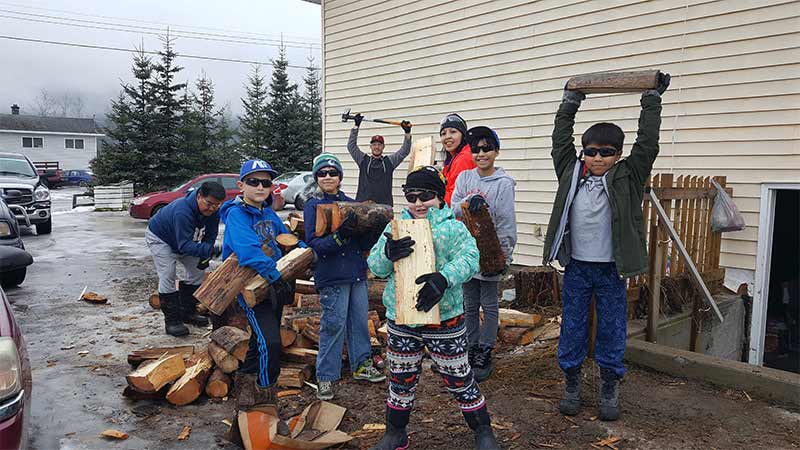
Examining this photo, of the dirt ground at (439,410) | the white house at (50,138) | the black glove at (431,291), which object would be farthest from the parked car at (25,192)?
the white house at (50,138)

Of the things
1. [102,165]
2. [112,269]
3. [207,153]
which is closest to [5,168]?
[112,269]

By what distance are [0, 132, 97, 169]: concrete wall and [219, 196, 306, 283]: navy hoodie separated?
178 feet

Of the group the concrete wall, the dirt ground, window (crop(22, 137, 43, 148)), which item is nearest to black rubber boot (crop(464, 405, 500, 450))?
the dirt ground

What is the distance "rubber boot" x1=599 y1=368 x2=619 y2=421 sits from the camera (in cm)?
366

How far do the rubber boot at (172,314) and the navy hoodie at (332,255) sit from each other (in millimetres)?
2469

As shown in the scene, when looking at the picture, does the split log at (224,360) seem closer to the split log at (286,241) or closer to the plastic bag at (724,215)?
the split log at (286,241)

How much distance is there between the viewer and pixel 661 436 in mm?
3467

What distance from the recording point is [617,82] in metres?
3.68

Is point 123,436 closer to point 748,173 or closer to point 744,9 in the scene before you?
point 748,173

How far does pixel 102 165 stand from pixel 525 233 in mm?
24282

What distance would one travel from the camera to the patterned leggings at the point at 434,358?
3.09 metres

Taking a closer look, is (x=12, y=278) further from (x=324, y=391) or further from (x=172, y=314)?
(x=324, y=391)

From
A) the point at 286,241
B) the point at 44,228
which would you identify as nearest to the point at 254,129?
the point at 44,228

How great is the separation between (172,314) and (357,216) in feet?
9.87
